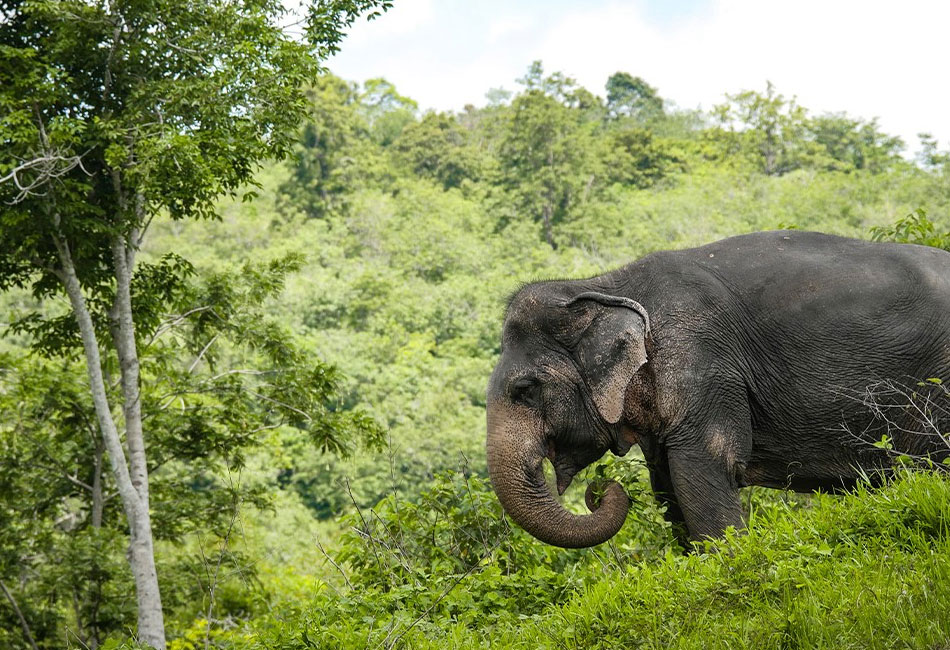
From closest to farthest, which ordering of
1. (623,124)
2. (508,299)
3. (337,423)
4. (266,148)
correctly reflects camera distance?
(508,299), (266,148), (337,423), (623,124)

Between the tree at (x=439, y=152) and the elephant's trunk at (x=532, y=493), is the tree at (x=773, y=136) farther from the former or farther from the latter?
the elephant's trunk at (x=532, y=493)

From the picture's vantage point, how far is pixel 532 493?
5.46 m

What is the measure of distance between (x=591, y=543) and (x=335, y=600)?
1.35 m

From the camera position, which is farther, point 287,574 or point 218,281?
point 287,574

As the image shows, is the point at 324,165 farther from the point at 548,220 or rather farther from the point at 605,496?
the point at 605,496

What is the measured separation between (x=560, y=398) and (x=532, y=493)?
553mm

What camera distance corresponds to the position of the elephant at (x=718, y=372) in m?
5.37

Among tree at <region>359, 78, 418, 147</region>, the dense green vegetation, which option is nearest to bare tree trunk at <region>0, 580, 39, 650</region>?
the dense green vegetation

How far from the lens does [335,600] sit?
16.1 feet

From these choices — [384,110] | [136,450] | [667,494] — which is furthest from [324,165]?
[667,494]

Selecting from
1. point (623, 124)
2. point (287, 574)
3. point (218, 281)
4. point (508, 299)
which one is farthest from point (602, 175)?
point (508, 299)

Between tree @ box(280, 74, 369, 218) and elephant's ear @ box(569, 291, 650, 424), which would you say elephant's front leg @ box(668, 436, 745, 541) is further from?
tree @ box(280, 74, 369, 218)

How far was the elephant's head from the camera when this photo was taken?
5430 millimetres

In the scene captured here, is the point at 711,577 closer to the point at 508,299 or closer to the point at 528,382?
the point at 528,382
